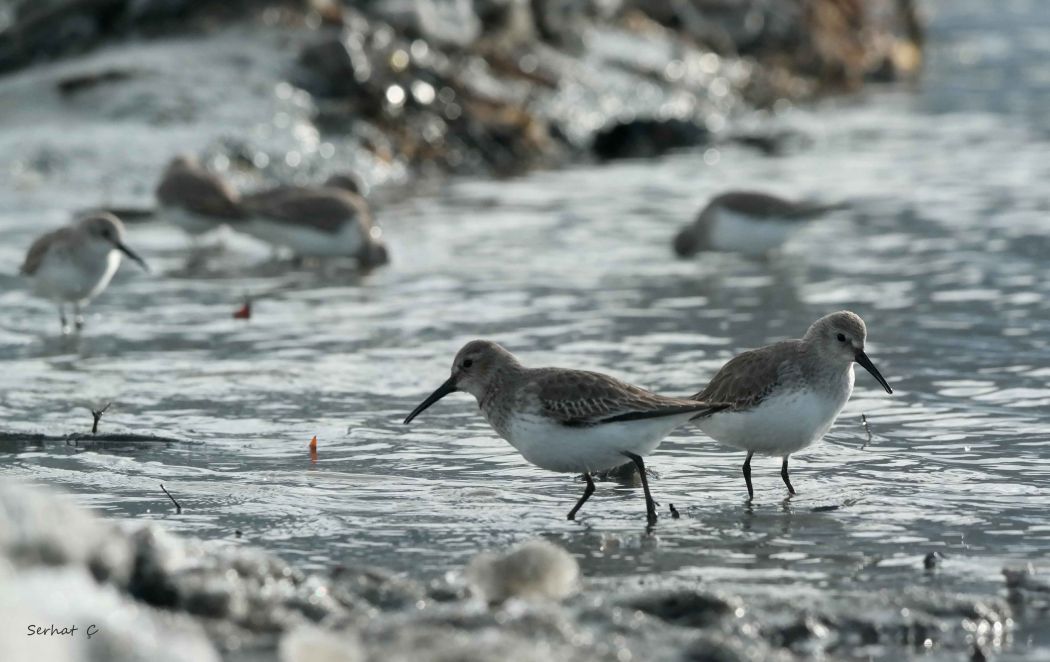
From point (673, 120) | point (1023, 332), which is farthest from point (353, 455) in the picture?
point (673, 120)

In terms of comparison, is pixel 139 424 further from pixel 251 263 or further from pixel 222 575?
pixel 251 263

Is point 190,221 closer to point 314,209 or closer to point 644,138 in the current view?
point 314,209

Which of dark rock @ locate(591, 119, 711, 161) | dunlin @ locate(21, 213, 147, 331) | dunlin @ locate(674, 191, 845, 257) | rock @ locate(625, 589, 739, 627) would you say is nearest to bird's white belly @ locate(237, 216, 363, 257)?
dunlin @ locate(21, 213, 147, 331)

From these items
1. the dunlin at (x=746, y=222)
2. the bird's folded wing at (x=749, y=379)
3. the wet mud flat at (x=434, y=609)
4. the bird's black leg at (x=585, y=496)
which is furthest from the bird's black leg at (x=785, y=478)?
the dunlin at (x=746, y=222)

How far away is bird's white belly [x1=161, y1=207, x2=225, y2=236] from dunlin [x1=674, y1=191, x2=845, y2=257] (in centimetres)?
474

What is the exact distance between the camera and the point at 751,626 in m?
6.16

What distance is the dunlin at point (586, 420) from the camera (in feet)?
25.3

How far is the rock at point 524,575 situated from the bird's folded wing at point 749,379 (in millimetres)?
1931

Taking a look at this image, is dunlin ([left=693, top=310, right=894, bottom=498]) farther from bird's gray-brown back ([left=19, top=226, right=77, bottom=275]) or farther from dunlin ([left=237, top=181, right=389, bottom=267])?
dunlin ([left=237, top=181, right=389, bottom=267])

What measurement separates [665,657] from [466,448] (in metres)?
3.85

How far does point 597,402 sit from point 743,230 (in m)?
8.65

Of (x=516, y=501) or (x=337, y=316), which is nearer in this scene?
(x=516, y=501)

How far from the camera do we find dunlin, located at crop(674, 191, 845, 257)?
629 inches

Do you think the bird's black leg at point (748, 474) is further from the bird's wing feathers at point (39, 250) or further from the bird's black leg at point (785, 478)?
the bird's wing feathers at point (39, 250)
